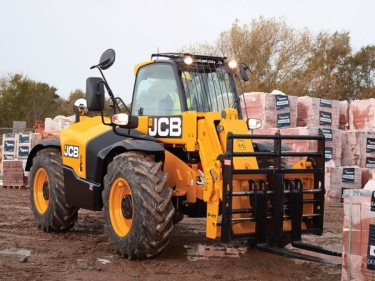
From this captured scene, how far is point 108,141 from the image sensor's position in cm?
790

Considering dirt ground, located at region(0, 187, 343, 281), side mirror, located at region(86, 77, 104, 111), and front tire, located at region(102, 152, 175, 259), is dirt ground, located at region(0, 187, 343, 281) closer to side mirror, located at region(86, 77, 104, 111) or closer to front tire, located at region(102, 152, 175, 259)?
front tire, located at region(102, 152, 175, 259)

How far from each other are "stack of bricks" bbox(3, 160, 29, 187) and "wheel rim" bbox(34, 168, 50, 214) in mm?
7722

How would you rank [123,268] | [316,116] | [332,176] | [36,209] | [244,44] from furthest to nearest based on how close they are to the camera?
[244,44] < [316,116] < [332,176] < [36,209] < [123,268]

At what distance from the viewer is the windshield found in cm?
738

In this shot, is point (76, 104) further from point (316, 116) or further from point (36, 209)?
point (316, 116)

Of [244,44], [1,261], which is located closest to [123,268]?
[1,261]

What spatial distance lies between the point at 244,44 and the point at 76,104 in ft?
81.5

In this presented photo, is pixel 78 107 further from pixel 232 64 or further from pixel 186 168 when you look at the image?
pixel 186 168

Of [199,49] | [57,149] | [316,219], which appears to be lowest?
[316,219]

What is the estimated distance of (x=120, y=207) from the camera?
24.0 ft

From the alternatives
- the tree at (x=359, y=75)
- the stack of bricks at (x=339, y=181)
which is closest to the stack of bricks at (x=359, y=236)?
the stack of bricks at (x=339, y=181)

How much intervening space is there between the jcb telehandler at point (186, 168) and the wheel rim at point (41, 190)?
3.48 feet

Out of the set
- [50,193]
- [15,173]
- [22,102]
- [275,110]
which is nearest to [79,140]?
[50,193]

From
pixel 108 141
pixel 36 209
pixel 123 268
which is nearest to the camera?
pixel 123 268
